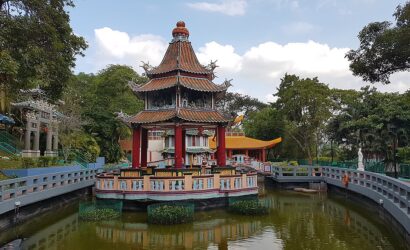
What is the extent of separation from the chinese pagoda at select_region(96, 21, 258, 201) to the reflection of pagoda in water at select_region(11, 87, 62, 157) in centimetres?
865

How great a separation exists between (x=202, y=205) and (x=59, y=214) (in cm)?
733

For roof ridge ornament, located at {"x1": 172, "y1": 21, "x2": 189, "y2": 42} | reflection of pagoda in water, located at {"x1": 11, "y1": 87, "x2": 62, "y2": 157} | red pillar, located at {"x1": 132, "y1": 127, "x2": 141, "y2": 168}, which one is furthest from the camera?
reflection of pagoda in water, located at {"x1": 11, "y1": 87, "x2": 62, "y2": 157}

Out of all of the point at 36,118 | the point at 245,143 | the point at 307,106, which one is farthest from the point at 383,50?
the point at 245,143

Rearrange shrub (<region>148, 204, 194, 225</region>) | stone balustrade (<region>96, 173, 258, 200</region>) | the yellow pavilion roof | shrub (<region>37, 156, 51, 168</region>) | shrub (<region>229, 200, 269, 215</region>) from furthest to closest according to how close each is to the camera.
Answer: the yellow pavilion roof < shrub (<region>37, 156, 51, 168</region>) < stone balustrade (<region>96, 173, 258, 200</region>) < shrub (<region>229, 200, 269, 215</region>) < shrub (<region>148, 204, 194, 225</region>)

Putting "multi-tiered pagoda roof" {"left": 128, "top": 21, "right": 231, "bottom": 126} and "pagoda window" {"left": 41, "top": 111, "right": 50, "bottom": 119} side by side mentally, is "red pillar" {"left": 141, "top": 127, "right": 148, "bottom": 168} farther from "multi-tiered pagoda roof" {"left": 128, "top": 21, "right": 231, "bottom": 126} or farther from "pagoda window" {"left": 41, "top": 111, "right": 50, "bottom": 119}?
"pagoda window" {"left": 41, "top": 111, "right": 50, "bottom": 119}

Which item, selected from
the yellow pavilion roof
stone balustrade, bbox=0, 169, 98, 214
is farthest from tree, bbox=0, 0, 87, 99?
the yellow pavilion roof

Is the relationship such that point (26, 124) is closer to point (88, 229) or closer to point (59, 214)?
point (59, 214)

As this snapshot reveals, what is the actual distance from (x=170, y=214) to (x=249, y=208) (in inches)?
165

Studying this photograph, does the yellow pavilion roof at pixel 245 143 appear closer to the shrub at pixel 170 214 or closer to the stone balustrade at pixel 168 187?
the stone balustrade at pixel 168 187

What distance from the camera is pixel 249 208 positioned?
58.4 ft

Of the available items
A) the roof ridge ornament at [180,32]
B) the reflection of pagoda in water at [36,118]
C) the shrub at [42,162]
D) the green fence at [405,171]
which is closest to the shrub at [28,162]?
the shrub at [42,162]

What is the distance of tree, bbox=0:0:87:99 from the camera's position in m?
14.6

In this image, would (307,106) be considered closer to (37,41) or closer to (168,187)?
(168,187)

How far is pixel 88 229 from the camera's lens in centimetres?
1508
